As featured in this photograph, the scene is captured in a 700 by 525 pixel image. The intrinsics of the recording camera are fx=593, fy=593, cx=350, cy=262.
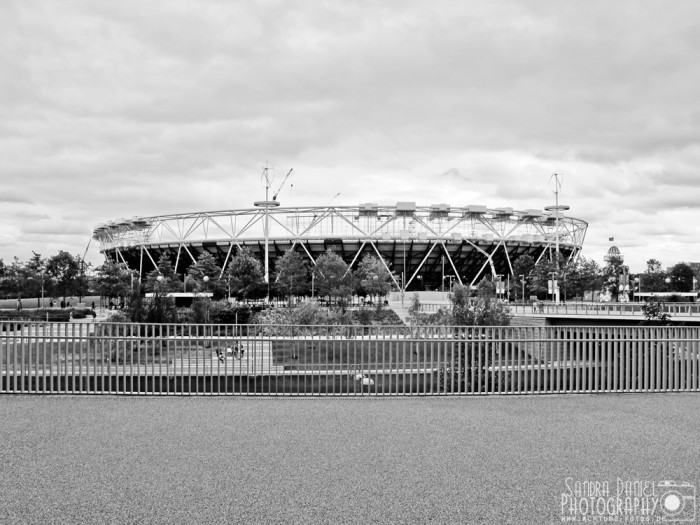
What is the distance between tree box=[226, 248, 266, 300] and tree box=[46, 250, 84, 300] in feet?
59.0

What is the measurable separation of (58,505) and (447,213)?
76.2m

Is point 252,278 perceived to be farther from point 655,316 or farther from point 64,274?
point 655,316

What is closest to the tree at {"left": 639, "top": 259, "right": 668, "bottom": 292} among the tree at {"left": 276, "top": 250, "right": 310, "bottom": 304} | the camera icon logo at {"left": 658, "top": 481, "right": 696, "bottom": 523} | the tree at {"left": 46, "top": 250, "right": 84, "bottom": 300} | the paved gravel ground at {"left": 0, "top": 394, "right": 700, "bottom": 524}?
the tree at {"left": 276, "top": 250, "right": 310, "bottom": 304}

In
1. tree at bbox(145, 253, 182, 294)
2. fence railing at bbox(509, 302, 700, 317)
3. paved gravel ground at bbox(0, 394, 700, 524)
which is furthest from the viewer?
tree at bbox(145, 253, 182, 294)

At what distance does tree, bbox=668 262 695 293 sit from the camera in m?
98.0

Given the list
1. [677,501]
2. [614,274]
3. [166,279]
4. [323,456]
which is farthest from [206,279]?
[677,501]

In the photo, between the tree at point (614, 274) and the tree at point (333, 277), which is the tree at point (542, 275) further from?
the tree at point (333, 277)

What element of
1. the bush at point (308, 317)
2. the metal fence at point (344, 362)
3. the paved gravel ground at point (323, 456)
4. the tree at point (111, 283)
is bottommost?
the bush at point (308, 317)

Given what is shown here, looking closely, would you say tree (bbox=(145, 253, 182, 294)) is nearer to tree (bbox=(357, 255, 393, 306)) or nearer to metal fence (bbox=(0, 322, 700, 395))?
tree (bbox=(357, 255, 393, 306))

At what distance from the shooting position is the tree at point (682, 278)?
322 ft

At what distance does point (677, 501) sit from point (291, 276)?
58.6m

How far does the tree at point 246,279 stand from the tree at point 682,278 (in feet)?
235

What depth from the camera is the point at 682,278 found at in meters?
98.3

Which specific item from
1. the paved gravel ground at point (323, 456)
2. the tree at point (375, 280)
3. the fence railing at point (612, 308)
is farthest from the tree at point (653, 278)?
the paved gravel ground at point (323, 456)
